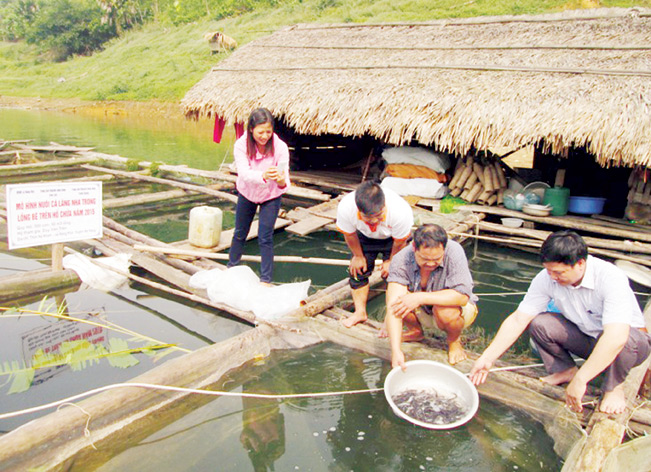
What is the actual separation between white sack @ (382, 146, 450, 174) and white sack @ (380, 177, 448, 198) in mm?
221

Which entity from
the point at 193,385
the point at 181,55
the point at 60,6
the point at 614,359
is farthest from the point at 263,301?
the point at 60,6

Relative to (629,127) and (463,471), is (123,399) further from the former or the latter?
(629,127)

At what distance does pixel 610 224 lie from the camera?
6035 mm

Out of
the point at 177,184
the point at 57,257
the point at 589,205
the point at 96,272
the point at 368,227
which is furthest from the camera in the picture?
the point at 177,184

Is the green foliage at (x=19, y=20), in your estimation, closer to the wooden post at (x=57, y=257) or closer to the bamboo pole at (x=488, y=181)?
the wooden post at (x=57, y=257)

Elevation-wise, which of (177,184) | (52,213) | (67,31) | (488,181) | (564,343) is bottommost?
(177,184)

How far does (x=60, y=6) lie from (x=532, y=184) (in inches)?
2041

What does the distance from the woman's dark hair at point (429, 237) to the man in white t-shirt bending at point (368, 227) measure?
369 mm

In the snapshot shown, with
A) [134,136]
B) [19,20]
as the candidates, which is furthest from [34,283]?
[19,20]

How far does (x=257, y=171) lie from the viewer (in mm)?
3967

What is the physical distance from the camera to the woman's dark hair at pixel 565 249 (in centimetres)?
238

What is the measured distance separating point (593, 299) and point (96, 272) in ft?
13.1

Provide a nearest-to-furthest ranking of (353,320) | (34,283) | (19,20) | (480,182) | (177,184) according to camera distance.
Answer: (353,320), (34,283), (480,182), (177,184), (19,20)

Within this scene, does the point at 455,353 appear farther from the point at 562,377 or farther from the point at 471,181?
the point at 471,181
